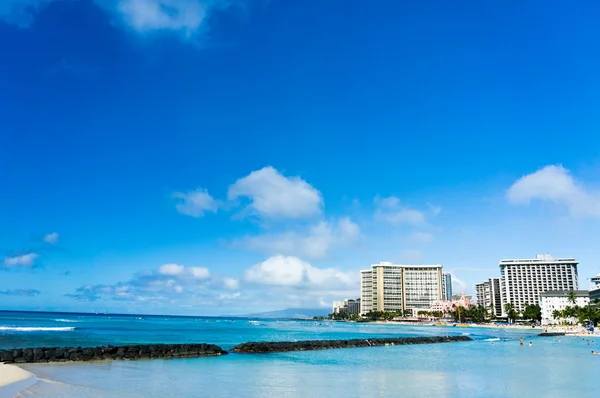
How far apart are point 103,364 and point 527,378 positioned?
29.3 metres

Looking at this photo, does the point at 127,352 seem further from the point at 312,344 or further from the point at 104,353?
the point at 312,344

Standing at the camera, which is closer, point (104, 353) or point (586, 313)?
point (104, 353)

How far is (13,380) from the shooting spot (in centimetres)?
2439

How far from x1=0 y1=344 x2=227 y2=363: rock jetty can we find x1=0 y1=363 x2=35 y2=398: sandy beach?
3964 mm

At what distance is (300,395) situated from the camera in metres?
21.8

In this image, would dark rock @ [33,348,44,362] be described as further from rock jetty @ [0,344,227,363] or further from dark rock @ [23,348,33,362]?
dark rock @ [23,348,33,362]

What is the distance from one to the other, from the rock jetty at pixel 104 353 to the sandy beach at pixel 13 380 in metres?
3.96

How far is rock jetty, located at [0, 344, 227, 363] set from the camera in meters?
33.9

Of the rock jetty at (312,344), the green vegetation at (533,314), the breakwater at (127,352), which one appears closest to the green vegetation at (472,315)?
the green vegetation at (533,314)

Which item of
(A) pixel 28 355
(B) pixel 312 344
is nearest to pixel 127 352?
(A) pixel 28 355

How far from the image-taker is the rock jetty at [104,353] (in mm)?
33875

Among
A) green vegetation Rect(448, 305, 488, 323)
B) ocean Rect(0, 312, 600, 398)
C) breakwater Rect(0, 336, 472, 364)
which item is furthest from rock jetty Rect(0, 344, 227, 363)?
green vegetation Rect(448, 305, 488, 323)

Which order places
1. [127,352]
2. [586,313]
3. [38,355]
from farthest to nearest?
[586,313] < [127,352] < [38,355]

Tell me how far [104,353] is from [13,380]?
1261 cm
